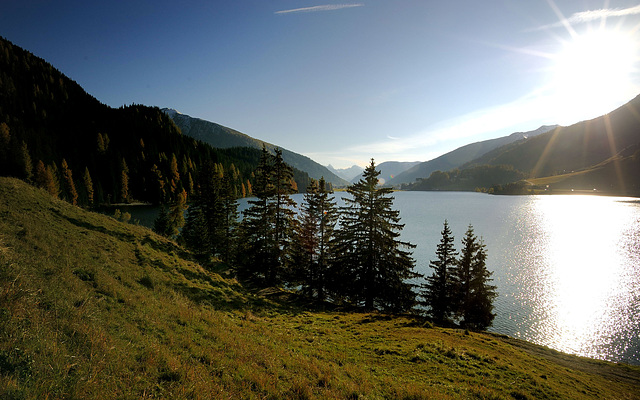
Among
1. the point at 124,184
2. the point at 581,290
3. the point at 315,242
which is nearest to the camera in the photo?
the point at 315,242

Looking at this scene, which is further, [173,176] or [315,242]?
[173,176]

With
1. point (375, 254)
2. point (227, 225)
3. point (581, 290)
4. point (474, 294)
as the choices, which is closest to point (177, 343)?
point (375, 254)

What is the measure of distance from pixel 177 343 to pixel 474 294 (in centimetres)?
3290

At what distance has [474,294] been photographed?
29.4 m

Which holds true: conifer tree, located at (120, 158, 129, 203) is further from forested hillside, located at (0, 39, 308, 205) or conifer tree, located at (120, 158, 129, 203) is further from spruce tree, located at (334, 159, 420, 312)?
spruce tree, located at (334, 159, 420, 312)

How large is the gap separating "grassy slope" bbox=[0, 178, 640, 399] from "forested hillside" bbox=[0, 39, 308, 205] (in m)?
99.1

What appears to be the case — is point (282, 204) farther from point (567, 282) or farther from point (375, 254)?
point (567, 282)

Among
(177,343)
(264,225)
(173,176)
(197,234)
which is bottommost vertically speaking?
(197,234)

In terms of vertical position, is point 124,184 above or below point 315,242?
above

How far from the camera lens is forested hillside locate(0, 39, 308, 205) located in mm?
102750

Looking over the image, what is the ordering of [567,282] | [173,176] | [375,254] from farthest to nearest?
[173,176] < [567,282] < [375,254]

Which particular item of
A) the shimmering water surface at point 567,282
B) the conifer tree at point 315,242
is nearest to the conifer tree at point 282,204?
the conifer tree at point 315,242

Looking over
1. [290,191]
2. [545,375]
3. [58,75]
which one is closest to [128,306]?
[290,191]

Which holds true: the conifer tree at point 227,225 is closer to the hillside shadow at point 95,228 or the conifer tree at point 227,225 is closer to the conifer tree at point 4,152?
the hillside shadow at point 95,228
